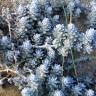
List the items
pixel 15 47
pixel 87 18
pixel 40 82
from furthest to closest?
1. pixel 87 18
2. pixel 15 47
3. pixel 40 82

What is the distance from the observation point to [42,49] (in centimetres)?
342

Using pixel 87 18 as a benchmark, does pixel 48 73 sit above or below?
below

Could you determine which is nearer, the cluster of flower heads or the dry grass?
the cluster of flower heads

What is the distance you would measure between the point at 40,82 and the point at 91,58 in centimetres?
69

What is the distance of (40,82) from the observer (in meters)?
3.22

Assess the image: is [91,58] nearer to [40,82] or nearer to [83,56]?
[83,56]

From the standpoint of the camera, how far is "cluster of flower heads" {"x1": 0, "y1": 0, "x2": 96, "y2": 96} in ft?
10.6

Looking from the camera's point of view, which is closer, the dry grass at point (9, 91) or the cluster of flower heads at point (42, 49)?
the cluster of flower heads at point (42, 49)

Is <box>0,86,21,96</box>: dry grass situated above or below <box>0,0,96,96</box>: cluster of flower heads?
below

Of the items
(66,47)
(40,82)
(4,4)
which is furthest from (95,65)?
(4,4)

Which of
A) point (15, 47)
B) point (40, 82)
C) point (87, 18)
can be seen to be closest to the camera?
point (40, 82)

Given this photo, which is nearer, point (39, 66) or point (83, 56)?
point (39, 66)

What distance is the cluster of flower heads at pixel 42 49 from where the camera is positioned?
10.6 feet

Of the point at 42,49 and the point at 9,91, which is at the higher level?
the point at 42,49
